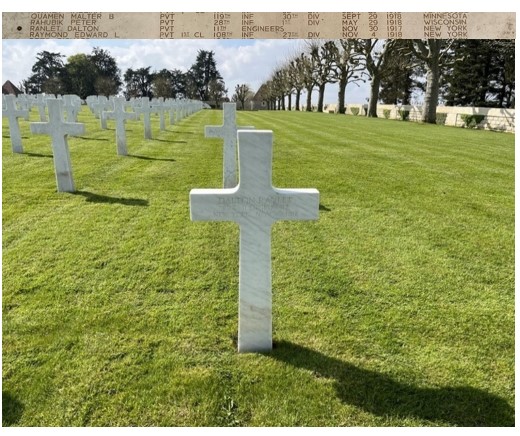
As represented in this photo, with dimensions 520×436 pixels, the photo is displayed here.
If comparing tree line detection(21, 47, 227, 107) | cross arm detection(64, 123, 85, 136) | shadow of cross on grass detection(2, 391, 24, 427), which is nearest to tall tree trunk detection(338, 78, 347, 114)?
tree line detection(21, 47, 227, 107)

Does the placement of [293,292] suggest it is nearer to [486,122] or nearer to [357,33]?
[357,33]

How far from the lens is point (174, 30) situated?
3.93 metres

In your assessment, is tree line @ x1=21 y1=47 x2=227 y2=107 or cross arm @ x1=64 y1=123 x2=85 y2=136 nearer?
cross arm @ x1=64 y1=123 x2=85 y2=136

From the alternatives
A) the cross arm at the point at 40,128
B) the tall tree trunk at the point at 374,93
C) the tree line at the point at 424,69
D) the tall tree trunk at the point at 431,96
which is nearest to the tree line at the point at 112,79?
the tree line at the point at 424,69

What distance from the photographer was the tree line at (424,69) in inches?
997

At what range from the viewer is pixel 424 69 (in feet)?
136

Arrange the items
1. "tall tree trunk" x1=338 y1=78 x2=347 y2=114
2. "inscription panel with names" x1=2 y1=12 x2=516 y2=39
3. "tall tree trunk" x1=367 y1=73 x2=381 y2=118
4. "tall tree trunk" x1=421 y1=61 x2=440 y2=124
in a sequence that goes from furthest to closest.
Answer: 1. "tall tree trunk" x1=338 y1=78 x2=347 y2=114
2. "tall tree trunk" x1=367 y1=73 x2=381 y2=118
3. "tall tree trunk" x1=421 y1=61 x2=440 y2=124
4. "inscription panel with names" x1=2 y1=12 x2=516 y2=39

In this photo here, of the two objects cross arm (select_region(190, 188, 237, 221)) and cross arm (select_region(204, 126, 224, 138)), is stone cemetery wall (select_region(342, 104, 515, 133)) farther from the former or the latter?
cross arm (select_region(190, 188, 237, 221))

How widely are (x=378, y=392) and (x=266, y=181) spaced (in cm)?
139

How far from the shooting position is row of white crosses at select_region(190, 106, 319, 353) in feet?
7.33

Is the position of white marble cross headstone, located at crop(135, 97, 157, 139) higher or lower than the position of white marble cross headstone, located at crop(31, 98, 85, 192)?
higher

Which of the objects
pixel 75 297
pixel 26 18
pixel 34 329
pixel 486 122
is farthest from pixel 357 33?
pixel 486 122

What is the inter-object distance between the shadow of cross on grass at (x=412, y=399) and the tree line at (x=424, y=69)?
25.0 metres

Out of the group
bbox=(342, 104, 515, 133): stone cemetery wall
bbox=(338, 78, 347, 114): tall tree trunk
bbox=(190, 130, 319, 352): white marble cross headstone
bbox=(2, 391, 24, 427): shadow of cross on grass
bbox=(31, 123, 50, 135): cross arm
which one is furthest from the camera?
bbox=(338, 78, 347, 114): tall tree trunk
